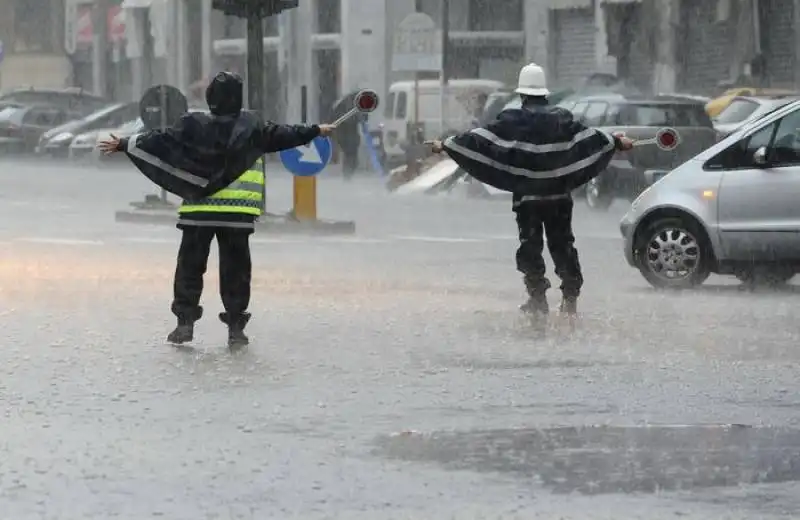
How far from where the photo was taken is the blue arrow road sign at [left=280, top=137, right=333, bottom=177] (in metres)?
25.9

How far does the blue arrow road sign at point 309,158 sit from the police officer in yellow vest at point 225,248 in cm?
1201

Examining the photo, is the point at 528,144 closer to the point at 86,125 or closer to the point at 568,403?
the point at 568,403

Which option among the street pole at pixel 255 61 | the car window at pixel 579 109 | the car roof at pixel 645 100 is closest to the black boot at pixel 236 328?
the street pole at pixel 255 61

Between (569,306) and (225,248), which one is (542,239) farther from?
(225,248)

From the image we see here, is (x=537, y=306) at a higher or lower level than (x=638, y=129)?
lower

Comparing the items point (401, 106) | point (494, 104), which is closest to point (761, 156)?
point (494, 104)

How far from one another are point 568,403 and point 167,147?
344 cm

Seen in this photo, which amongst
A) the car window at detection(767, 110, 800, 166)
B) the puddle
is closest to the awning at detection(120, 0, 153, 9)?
the car window at detection(767, 110, 800, 166)

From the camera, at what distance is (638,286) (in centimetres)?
1878

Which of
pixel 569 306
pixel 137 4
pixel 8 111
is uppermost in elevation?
pixel 137 4

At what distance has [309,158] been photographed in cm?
2600

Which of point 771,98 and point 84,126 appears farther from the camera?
point 84,126

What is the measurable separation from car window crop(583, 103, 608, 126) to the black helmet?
2056 cm

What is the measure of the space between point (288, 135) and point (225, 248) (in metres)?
0.72
